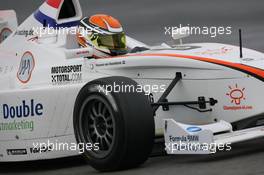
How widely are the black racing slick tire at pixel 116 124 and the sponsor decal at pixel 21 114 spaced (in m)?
1.03

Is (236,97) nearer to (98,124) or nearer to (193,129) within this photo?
(193,129)

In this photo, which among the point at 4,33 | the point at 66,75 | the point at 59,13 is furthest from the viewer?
the point at 4,33

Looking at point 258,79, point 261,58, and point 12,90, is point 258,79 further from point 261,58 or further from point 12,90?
point 12,90

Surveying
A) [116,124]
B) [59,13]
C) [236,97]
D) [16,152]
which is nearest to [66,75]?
[16,152]

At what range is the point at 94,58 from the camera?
893 centimetres

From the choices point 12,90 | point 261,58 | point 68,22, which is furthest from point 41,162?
point 261,58

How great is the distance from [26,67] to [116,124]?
285 cm

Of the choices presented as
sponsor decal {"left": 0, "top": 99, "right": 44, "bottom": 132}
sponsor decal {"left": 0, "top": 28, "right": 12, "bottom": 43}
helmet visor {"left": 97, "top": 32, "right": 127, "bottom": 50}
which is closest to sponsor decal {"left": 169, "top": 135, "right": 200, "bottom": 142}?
sponsor decal {"left": 0, "top": 99, "right": 44, "bottom": 132}

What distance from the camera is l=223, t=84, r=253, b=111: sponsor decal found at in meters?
7.60

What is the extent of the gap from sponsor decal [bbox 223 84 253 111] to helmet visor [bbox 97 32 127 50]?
2.23 m

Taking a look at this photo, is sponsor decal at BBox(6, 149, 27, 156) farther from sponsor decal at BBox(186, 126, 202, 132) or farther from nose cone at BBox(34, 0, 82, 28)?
sponsor decal at BBox(186, 126, 202, 132)

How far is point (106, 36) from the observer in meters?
9.42

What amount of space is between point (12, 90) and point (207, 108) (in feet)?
8.76

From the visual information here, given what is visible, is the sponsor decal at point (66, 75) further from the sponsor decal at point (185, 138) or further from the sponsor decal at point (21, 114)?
the sponsor decal at point (185, 138)
